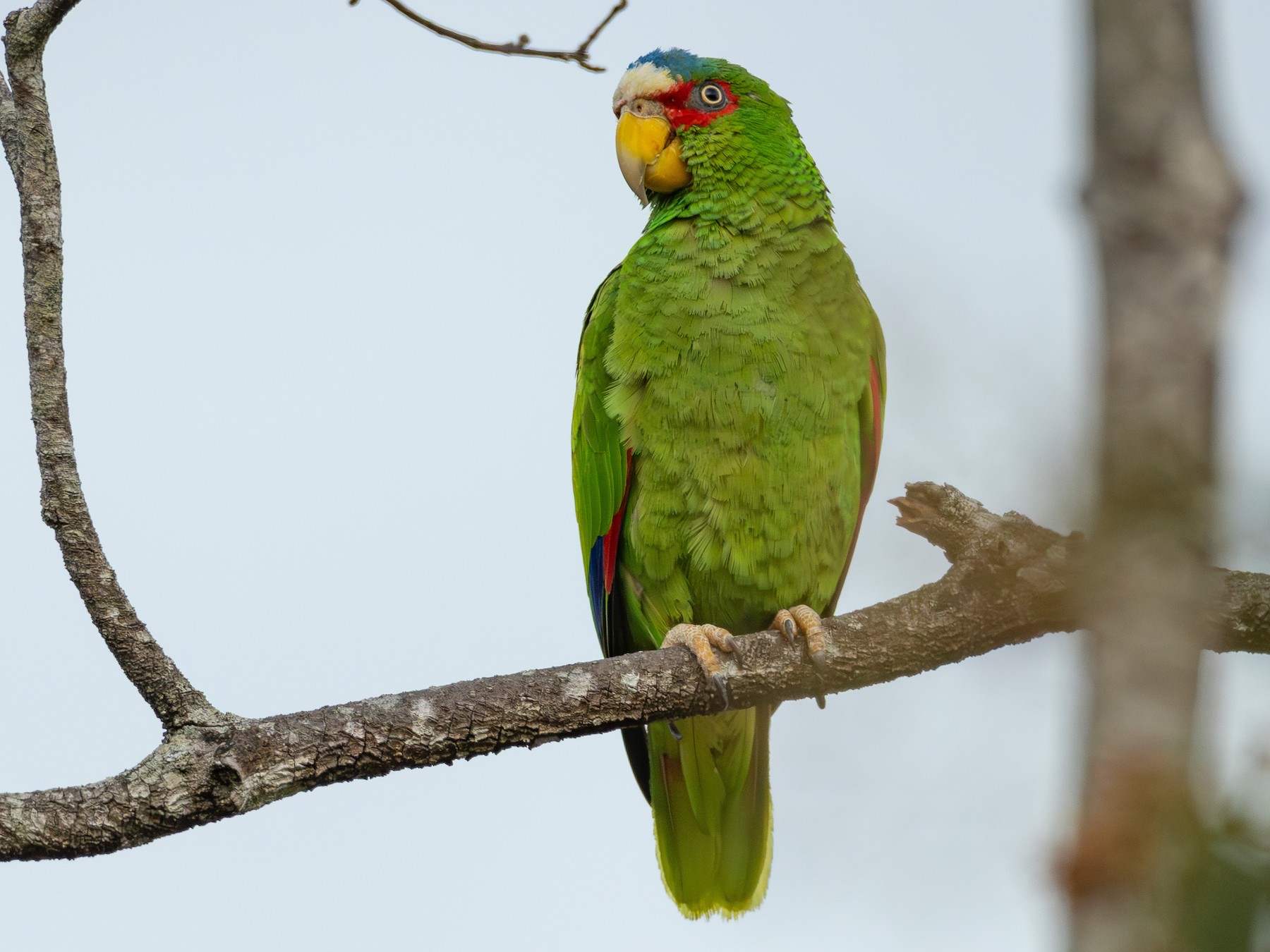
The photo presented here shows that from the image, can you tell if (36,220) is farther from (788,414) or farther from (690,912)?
(690,912)

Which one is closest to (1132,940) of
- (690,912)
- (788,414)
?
(788,414)

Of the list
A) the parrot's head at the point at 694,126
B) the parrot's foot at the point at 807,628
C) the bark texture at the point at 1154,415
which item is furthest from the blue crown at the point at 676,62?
the bark texture at the point at 1154,415

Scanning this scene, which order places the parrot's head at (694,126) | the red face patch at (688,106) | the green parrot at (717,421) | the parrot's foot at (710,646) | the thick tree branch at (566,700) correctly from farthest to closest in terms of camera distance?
1. the red face patch at (688,106)
2. the parrot's head at (694,126)
3. the green parrot at (717,421)
4. the parrot's foot at (710,646)
5. the thick tree branch at (566,700)

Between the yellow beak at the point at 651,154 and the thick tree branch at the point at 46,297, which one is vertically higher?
the yellow beak at the point at 651,154

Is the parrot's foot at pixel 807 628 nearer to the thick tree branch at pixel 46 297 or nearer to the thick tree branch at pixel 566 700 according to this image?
the thick tree branch at pixel 566 700

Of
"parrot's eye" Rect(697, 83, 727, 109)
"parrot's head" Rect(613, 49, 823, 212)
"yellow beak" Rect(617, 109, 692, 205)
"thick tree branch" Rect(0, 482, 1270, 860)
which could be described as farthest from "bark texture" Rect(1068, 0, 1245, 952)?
"parrot's eye" Rect(697, 83, 727, 109)

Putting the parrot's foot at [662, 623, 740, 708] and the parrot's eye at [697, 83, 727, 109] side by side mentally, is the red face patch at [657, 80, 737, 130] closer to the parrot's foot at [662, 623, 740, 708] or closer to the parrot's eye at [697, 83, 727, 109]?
the parrot's eye at [697, 83, 727, 109]

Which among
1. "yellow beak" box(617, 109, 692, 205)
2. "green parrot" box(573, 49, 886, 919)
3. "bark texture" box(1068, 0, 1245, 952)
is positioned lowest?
"bark texture" box(1068, 0, 1245, 952)

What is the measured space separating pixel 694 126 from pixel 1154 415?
4001 mm

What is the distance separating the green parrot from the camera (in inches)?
158

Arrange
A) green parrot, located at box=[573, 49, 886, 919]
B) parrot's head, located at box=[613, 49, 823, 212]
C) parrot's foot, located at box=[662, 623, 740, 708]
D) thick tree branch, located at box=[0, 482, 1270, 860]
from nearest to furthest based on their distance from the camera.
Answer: thick tree branch, located at box=[0, 482, 1270, 860], parrot's foot, located at box=[662, 623, 740, 708], green parrot, located at box=[573, 49, 886, 919], parrot's head, located at box=[613, 49, 823, 212]

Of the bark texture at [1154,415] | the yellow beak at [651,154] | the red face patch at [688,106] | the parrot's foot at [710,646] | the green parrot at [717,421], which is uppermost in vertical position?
the red face patch at [688,106]

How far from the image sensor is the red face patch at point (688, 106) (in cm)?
455

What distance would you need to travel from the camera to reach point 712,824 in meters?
4.55
